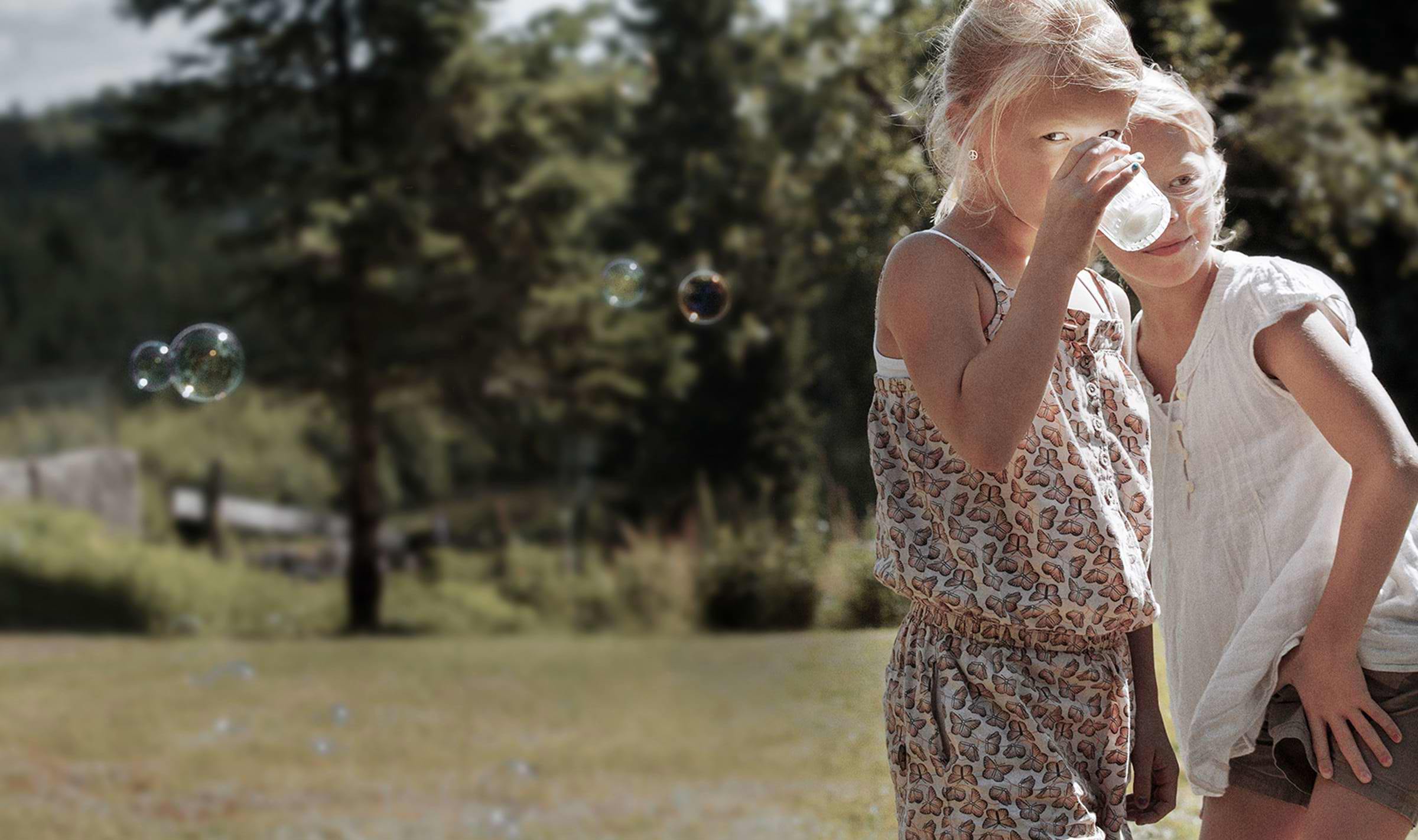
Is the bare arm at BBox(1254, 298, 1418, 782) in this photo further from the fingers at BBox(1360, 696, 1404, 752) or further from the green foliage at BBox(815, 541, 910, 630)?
the green foliage at BBox(815, 541, 910, 630)

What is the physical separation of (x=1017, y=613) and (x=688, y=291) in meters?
2.33

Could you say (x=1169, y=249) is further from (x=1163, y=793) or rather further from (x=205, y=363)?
(x=205, y=363)

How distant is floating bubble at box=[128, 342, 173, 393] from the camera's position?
3279 mm

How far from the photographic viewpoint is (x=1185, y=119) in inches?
62.1

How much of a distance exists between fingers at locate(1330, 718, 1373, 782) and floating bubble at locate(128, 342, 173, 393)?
104 inches

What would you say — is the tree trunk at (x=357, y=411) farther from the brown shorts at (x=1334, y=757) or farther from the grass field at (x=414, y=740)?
the brown shorts at (x=1334, y=757)

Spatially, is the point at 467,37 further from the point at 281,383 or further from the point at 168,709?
the point at 168,709

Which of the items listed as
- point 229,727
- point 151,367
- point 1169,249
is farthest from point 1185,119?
point 229,727

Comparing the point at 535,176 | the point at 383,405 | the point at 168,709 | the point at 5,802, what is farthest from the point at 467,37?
the point at 5,802

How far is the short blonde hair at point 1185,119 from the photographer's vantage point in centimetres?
155

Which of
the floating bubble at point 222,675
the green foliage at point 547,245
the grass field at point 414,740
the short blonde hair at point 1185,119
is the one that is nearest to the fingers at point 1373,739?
the short blonde hair at point 1185,119

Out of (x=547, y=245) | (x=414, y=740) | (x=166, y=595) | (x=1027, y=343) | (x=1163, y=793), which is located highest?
(x=547, y=245)

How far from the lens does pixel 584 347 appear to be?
12125 mm

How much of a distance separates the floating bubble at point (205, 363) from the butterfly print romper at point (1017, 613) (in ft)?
7.83
